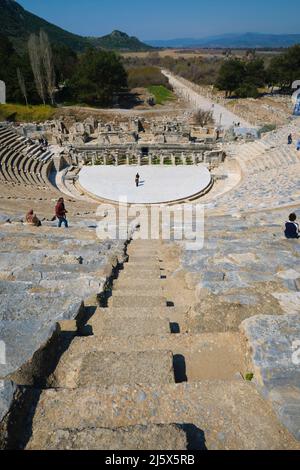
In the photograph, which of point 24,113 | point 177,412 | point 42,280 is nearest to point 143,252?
point 42,280

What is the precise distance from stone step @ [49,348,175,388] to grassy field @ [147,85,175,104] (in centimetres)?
5694

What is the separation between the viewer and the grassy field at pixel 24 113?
4166 cm

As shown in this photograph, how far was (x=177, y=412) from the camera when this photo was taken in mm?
2615

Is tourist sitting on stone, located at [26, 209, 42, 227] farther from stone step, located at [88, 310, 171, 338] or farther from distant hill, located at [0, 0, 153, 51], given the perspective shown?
distant hill, located at [0, 0, 153, 51]

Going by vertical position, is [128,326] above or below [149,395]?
below

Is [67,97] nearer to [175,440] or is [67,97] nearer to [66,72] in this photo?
[66,72]

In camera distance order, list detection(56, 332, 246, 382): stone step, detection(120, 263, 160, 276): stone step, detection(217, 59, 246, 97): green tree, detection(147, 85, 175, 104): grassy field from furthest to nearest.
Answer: detection(147, 85, 175, 104): grassy field → detection(217, 59, 246, 97): green tree → detection(120, 263, 160, 276): stone step → detection(56, 332, 246, 382): stone step

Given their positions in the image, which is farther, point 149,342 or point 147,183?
point 147,183

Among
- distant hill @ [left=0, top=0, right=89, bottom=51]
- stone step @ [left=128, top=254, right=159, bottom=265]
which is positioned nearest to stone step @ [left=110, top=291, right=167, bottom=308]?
stone step @ [left=128, top=254, right=159, bottom=265]

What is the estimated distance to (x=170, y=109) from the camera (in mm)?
50125

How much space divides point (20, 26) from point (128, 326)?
170m

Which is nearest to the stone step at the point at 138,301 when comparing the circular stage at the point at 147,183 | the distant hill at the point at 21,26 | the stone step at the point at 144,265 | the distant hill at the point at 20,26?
the stone step at the point at 144,265

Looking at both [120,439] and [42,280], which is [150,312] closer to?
[42,280]

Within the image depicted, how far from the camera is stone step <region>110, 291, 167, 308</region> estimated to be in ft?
15.7
